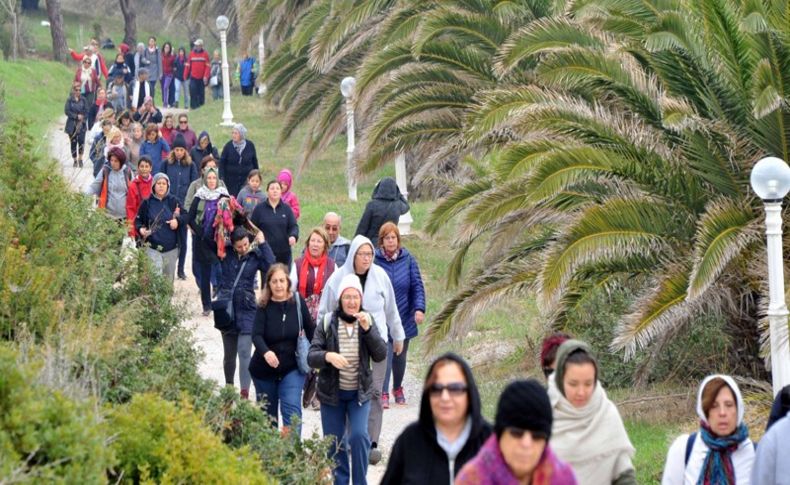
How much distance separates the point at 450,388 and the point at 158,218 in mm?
10051

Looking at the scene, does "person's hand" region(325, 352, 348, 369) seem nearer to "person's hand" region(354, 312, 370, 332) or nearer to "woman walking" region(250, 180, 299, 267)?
"person's hand" region(354, 312, 370, 332)

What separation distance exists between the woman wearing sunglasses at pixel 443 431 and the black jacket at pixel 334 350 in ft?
11.7

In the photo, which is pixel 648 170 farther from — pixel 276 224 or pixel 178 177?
pixel 178 177

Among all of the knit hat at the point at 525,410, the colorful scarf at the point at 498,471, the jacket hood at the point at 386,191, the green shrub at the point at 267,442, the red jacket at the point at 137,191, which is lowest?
the green shrub at the point at 267,442

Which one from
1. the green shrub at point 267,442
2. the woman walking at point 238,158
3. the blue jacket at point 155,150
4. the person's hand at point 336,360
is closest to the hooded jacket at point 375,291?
the person's hand at point 336,360

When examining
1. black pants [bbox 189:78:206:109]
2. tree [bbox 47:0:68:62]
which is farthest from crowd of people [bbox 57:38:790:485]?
tree [bbox 47:0:68:62]

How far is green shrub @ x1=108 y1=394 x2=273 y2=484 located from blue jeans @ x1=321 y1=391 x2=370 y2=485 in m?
2.74

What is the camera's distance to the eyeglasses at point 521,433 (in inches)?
202

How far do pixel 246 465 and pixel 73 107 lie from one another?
21.8 metres

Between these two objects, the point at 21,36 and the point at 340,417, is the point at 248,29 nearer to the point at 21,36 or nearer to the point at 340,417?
the point at 340,417

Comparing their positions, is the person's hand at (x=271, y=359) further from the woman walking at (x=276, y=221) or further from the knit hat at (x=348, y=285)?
the woman walking at (x=276, y=221)

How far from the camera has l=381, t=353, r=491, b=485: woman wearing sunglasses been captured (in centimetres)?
577

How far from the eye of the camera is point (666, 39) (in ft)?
39.0

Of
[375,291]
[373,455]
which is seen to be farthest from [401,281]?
[373,455]
